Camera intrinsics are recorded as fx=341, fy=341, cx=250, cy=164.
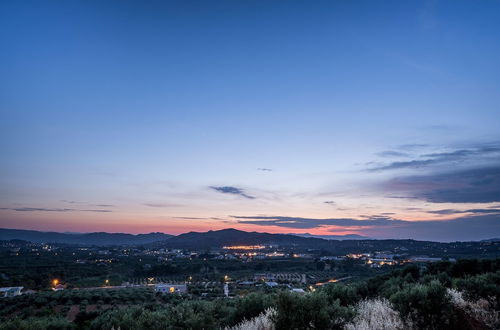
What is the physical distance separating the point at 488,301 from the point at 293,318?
26.6ft

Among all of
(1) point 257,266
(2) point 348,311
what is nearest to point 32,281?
(1) point 257,266

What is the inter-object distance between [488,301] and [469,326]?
12.3 feet

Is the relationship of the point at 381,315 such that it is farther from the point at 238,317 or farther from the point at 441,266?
the point at 441,266

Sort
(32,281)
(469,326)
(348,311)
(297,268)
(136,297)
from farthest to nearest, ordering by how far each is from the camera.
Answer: (297,268) → (32,281) → (136,297) → (348,311) → (469,326)

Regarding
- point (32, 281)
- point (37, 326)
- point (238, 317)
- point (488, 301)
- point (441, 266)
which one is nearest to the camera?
point (37, 326)

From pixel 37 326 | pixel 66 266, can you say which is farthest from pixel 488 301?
pixel 66 266

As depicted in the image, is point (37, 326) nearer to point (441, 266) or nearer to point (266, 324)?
point (266, 324)

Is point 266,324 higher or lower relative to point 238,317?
higher

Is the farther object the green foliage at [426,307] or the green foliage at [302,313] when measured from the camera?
the green foliage at [426,307]

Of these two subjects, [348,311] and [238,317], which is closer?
[348,311]

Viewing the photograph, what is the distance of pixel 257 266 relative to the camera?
99.7 meters

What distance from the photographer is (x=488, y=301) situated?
1163 cm

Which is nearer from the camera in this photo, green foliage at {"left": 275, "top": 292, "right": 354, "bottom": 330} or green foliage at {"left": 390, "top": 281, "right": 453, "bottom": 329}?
green foliage at {"left": 275, "top": 292, "right": 354, "bottom": 330}

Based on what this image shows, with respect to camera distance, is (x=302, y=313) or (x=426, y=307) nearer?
(x=302, y=313)
